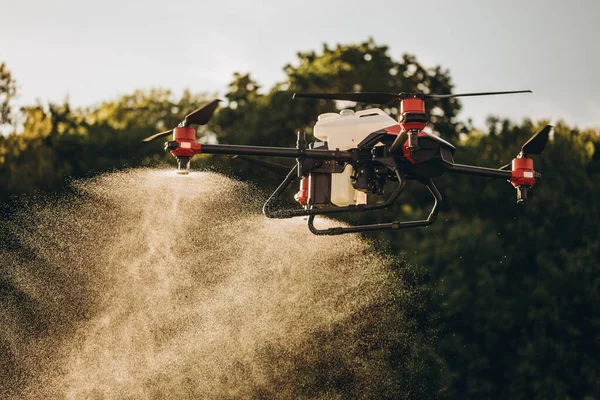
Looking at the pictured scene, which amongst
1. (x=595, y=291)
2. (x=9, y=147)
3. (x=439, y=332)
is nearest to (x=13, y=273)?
(x=9, y=147)

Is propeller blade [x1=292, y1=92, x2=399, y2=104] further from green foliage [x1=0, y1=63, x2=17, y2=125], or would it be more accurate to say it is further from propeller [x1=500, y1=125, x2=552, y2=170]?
green foliage [x1=0, y1=63, x2=17, y2=125]

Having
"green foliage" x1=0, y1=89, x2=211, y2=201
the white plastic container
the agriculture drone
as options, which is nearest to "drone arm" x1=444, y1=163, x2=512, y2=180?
the agriculture drone

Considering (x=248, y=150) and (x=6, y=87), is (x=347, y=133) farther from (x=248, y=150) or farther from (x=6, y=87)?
(x=6, y=87)

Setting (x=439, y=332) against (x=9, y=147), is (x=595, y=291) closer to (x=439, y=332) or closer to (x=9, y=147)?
(x=439, y=332)

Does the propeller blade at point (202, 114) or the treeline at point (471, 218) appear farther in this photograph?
the treeline at point (471, 218)

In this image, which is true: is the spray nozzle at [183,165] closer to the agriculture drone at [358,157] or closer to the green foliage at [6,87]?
the agriculture drone at [358,157]

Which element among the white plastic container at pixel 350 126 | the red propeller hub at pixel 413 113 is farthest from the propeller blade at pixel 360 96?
A: the red propeller hub at pixel 413 113
